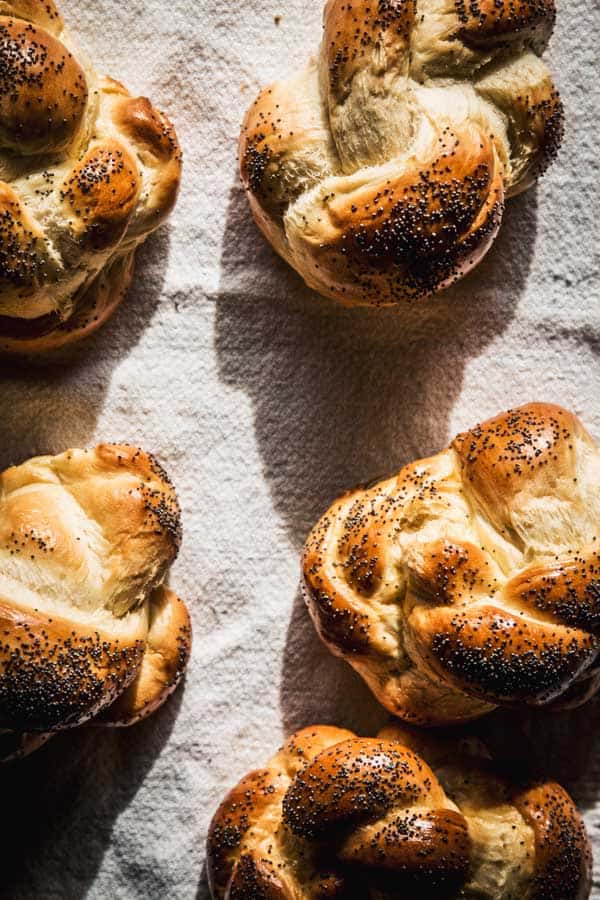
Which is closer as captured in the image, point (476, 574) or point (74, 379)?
point (476, 574)

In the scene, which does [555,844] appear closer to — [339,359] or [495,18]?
[339,359]

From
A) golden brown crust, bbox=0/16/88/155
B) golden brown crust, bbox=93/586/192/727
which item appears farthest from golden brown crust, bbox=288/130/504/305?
golden brown crust, bbox=93/586/192/727

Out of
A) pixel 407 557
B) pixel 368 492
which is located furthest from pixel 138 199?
pixel 407 557

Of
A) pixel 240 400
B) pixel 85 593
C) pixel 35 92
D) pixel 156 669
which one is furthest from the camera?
pixel 240 400

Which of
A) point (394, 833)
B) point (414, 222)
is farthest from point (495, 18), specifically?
point (394, 833)

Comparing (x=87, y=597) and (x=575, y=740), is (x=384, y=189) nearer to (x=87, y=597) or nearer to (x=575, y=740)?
(x=87, y=597)

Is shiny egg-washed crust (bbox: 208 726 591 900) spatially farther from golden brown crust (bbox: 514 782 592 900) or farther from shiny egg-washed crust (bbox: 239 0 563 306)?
shiny egg-washed crust (bbox: 239 0 563 306)
